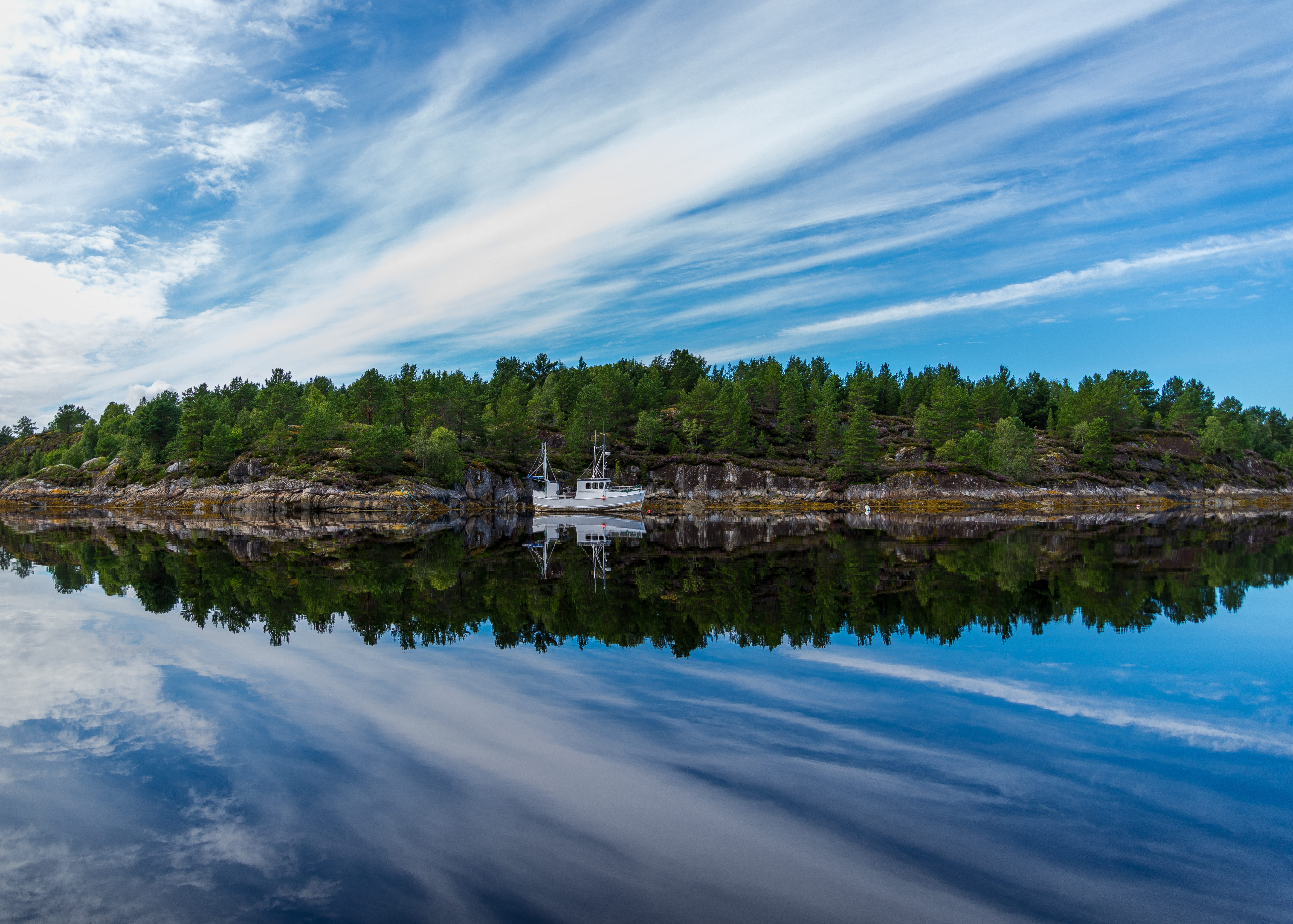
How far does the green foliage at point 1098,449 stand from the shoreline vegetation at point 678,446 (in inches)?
14.9

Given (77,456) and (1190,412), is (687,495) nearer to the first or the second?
(1190,412)

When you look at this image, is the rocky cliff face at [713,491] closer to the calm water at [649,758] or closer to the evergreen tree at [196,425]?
the evergreen tree at [196,425]

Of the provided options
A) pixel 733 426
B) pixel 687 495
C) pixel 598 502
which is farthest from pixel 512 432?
pixel 733 426

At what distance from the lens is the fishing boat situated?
313 ft

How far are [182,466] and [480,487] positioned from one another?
50.0m

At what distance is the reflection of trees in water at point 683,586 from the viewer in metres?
17.3

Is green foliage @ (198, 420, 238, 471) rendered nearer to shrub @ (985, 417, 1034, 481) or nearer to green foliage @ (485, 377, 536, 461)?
green foliage @ (485, 377, 536, 461)

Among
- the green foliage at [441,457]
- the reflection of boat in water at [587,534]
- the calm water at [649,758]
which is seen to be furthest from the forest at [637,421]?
the calm water at [649,758]

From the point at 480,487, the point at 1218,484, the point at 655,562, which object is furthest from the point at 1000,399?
the point at 655,562

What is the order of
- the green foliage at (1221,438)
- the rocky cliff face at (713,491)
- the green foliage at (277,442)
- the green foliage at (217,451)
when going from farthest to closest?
the green foliage at (1221,438) → the green foliage at (217,451) → the green foliage at (277,442) → the rocky cliff face at (713,491)

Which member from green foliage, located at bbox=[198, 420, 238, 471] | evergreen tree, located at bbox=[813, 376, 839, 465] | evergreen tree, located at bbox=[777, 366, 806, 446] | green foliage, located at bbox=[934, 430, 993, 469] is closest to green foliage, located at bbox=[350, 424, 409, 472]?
green foliage, located at bbox=[198, 420, 238, 471]

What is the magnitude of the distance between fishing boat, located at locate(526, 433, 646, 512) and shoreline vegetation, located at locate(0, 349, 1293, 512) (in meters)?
5.22

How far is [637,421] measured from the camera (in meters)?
133

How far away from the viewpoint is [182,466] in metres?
107
